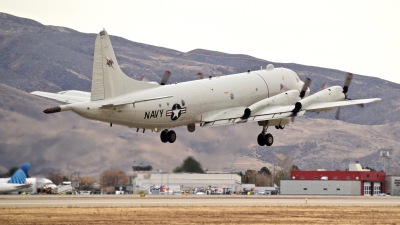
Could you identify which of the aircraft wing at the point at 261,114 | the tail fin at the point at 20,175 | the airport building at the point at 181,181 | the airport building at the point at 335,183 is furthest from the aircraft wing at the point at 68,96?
the airport building at the point at 335,183

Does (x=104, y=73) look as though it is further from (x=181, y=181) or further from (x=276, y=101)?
(x=181, y=181)

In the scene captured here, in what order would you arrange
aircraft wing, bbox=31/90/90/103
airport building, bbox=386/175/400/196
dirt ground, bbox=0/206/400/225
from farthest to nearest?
airport building, bbox=386/175/400/196 < aircraft wing, bbox=31/90/90/103 < dirt ground, bbox=0/206/400/225

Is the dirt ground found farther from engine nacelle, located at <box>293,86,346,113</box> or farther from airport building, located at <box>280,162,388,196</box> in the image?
airport building, located at <box>280,162,388,196</box>

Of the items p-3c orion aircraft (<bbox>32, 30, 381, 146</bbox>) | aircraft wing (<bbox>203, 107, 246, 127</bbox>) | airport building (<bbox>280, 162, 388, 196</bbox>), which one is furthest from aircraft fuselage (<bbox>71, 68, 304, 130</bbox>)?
airport building (<bbox>280, 162, 388, 196</bbox>)

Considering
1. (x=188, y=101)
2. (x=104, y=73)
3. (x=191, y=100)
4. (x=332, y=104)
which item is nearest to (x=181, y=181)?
(x=332, y=104)

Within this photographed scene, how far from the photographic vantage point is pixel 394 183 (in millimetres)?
122500

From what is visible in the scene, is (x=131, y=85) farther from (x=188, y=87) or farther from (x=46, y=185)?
(x=46, y=185)

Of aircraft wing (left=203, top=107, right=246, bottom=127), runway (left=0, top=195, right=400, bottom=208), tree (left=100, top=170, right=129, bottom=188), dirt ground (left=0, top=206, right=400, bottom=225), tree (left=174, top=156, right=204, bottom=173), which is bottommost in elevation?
dirt ground (left=0, top=206, right=400, bottom=225)

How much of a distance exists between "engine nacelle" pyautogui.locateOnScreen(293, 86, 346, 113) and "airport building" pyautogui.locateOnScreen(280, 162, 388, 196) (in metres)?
56.3

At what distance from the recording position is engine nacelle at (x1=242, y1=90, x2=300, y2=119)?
57075mm

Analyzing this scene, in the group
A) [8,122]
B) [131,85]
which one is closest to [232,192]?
[8,122]

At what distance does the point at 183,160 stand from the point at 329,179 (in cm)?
4222

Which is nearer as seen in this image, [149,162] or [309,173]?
[149,162]

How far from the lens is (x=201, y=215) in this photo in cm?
5403
